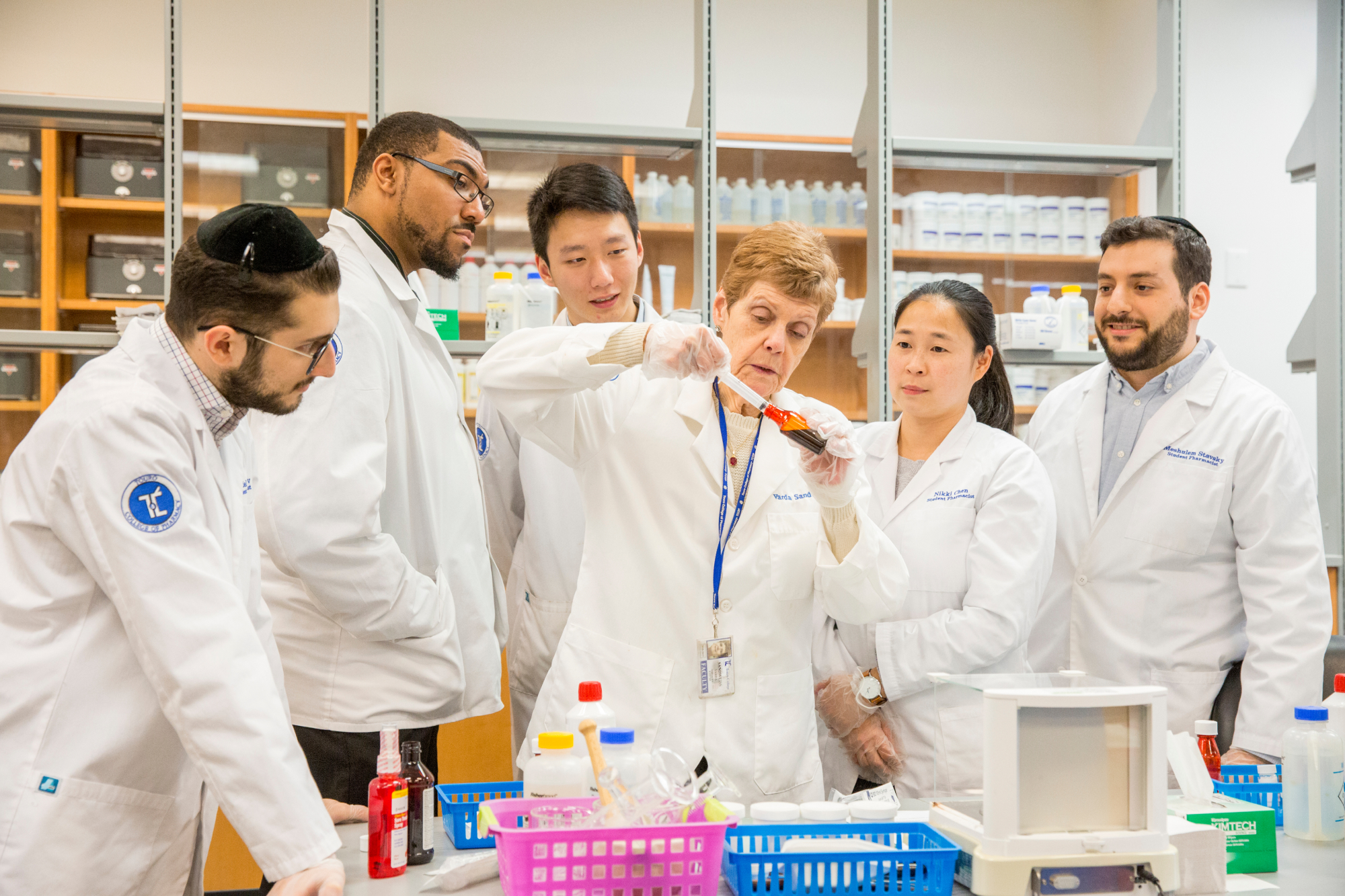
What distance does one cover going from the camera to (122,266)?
4.52 meters

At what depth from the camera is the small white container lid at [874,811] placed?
1.46 meters

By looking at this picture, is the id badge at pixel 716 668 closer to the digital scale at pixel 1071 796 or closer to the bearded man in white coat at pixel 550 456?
the digital scale at pixel 1071 796

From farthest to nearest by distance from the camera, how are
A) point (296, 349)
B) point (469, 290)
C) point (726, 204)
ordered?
point (726, 204), point (469, 290), point (296, 349)

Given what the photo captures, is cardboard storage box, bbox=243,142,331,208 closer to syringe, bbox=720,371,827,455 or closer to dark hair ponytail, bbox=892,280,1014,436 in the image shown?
dark hair ponytail, bbox=892,280,1014,436

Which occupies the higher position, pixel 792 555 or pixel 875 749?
pixel 792 555

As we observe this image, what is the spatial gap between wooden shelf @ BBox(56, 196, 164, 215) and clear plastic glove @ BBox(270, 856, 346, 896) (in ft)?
→ 12.6

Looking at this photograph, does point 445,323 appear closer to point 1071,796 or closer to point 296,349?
point 296,349

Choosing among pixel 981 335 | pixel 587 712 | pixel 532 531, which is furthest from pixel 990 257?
pixel 587 712

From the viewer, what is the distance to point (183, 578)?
4.16 ft

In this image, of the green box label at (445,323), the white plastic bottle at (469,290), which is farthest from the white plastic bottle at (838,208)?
the green box label at (445,323)

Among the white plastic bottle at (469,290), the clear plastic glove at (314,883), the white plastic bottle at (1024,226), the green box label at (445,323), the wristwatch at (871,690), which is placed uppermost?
the white plastic bottle at (1024,226)

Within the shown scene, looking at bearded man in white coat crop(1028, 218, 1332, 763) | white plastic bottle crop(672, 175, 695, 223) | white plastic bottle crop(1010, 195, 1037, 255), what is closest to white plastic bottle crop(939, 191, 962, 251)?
white plastic bottle crop(1010, 195, 1037, 255)

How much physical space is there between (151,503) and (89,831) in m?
0.42

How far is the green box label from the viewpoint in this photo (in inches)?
126
